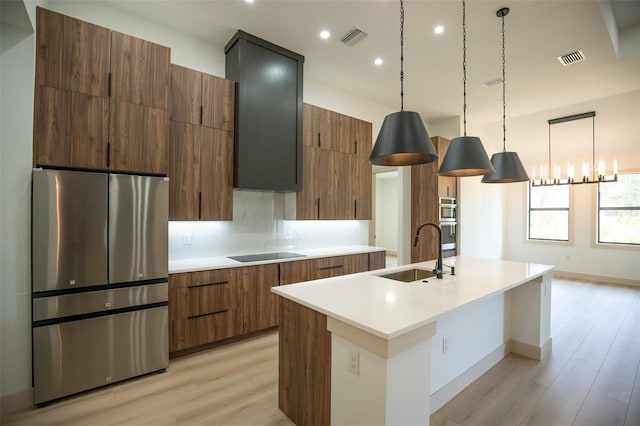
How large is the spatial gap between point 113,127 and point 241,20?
1.67 metres

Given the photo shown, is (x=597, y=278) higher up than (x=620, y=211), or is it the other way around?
(x=620, y=211)

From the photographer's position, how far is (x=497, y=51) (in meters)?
3.52

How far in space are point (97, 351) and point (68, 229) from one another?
3.23 feet

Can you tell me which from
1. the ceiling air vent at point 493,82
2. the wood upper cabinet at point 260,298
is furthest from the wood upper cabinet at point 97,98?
the ceiling air vent at point 493,82

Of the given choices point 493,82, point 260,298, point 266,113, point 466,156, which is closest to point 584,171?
point 493,82

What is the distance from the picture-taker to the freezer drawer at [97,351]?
6.93 ft

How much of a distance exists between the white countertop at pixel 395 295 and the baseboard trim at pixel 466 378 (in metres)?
0.78

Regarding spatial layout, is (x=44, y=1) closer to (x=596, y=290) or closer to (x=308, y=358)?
(x=308, y=358)

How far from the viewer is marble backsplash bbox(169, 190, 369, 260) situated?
3275 millimetres

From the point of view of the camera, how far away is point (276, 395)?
7.45 ft

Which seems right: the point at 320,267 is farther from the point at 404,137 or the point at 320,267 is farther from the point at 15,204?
the point at 15,204

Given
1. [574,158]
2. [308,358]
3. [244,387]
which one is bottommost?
[244,387]

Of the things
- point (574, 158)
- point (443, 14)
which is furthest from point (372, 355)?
point (574, 158)

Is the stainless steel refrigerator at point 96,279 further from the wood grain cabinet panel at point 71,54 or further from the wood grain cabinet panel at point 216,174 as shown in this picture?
the wood grain cabinet panel at point 71,54
